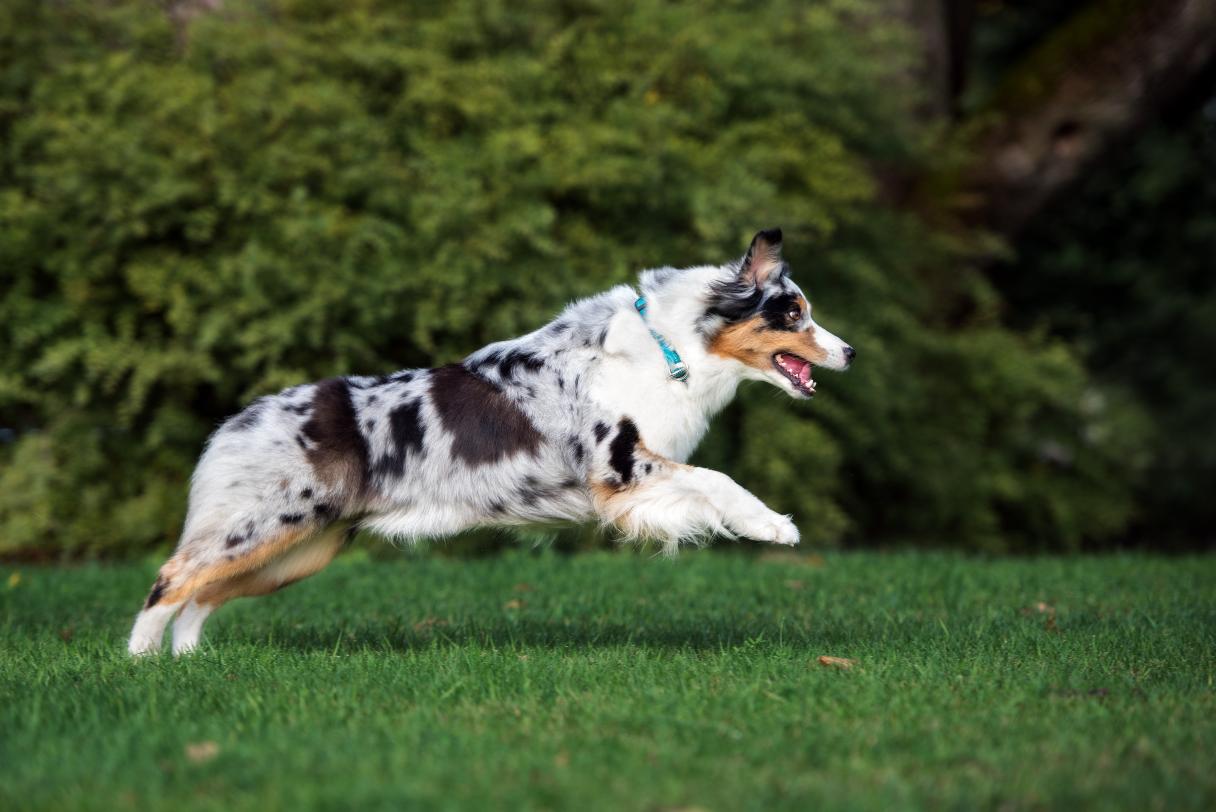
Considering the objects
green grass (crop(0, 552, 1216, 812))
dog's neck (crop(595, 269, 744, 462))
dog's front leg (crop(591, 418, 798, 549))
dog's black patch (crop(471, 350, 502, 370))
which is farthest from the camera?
dog's black patch (crop(471, 350, 502, 370))

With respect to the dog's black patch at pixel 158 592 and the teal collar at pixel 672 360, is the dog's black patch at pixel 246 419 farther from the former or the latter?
the teal collar at pixel 672 360

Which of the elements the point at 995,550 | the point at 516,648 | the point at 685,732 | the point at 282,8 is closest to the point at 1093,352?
the point at 995,550

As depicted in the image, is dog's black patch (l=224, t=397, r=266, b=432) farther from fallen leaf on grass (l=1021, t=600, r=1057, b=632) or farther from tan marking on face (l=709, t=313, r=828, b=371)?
fallen leaf on grass (l=1021, t=600, r=1057, b=632)

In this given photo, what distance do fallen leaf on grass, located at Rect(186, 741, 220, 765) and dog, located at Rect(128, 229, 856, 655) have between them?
1.71 m

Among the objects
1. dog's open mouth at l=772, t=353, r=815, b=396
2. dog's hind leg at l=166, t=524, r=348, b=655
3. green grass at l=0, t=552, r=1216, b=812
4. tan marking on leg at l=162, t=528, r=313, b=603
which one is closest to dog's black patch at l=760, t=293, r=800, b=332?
dog's open mouth at l=772, t=353, r=815, b=396

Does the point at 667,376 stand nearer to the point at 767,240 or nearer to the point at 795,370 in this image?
the point at 795,370

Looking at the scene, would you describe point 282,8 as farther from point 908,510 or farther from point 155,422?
point 908,510

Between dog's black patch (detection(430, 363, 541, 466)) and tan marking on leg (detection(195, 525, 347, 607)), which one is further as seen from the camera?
tan marking on leg (detection(195, 525, 347, 607))

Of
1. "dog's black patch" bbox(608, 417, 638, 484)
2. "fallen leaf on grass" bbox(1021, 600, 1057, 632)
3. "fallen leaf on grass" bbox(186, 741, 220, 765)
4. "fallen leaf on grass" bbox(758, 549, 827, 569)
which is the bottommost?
"fallen leaf on grass" bbox(758, 549, 827, 569)

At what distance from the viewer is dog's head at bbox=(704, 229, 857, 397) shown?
591cm

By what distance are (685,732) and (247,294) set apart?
7.04 meters

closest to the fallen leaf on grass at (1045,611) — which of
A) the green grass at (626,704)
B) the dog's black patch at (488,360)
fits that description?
the green grass at (626,704)

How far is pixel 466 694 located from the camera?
4.93m

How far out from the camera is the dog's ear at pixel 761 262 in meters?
5.88
